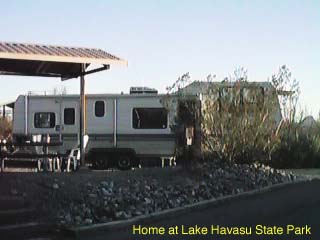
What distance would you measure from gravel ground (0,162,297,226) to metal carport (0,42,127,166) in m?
2.74

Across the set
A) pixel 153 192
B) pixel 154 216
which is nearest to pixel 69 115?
pixel 153 192

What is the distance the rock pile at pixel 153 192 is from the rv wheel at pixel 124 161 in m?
6.42

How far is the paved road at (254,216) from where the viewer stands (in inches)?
368

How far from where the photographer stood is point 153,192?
11.6m

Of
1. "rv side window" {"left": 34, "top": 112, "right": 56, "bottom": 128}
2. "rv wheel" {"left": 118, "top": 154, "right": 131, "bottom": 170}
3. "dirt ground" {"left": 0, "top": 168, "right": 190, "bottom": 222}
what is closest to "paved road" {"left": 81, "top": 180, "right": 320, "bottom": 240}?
"dirt ground" {"left": 0, "top": 168, "right": 190, "bottom": 222}

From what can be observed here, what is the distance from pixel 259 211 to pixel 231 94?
5.23 metres

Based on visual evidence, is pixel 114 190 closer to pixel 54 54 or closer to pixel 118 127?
pixel 54 54

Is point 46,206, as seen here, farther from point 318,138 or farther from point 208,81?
point 318,138

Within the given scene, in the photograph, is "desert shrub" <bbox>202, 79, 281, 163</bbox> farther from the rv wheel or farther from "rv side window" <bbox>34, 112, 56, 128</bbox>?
"rv side window" <bbox>34, 112, 56, 128</bbox>

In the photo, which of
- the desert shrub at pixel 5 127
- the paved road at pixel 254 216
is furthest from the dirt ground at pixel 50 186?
the desert shrub at pixel 5 127

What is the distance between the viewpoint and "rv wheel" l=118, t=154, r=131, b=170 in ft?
71.0

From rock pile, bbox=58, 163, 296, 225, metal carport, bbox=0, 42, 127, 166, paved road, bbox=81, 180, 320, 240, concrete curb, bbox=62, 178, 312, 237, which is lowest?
paved road, bbox=81, 180, 320, 240

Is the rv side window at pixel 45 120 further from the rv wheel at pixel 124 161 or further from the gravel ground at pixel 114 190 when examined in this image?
the gravel ground at pixel 114 190

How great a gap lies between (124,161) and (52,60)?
8.97 m
